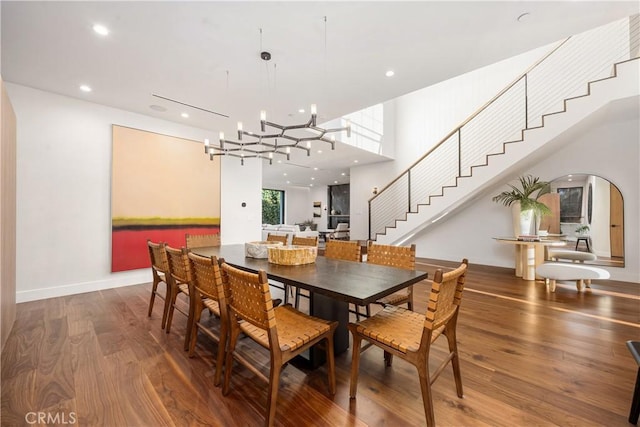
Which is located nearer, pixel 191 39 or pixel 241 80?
pixel 191 39

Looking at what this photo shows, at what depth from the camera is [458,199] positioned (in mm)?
5086

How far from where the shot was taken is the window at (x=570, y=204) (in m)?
4.92

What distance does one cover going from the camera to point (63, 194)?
3.60m

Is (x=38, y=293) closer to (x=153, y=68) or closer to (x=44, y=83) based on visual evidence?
(x=44, y=83)

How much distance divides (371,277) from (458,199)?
13.4 ft

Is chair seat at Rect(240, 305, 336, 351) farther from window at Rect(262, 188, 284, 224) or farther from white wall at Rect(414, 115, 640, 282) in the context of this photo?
window at Rect(262, 188, 284, 224)

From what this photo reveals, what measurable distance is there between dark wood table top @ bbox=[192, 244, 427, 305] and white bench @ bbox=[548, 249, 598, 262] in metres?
4.70

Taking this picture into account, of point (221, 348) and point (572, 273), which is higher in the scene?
point (572, 273)

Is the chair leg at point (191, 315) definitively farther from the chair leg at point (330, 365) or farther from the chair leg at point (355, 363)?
the chair leg at point (355, 363)

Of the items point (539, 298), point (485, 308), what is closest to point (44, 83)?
point (485, 308)

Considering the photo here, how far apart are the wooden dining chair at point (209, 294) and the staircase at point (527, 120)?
4.81 m

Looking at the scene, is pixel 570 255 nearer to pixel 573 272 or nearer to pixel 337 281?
pixel 573 272

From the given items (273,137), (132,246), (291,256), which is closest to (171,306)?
(291,256)

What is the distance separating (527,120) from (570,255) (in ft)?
9.33
